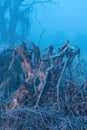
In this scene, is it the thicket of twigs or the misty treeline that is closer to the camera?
the thicket of twigs

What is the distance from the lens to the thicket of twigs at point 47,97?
5.91m

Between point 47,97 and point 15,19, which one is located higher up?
point 15,19

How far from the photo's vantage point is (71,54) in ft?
23.8

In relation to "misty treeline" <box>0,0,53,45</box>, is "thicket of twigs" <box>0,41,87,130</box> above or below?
below

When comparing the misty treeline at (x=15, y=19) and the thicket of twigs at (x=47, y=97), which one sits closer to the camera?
the thicket of twigs at (x=47, y=97)

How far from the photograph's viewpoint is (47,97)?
6.71 metres

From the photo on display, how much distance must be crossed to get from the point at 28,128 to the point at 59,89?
1.18 m

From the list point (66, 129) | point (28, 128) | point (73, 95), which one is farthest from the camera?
point (73, 95)

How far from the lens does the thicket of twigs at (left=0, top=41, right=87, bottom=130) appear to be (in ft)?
19.4

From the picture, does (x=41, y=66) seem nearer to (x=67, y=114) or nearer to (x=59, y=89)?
(x=59, y=89)

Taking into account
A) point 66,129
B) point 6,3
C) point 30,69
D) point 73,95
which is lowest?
point 66,129

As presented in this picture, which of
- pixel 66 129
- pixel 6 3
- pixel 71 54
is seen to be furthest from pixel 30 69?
pixel 6 3

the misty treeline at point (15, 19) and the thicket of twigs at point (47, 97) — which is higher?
the misty treeline at point (15, 19)

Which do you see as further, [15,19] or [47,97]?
[15,19]
